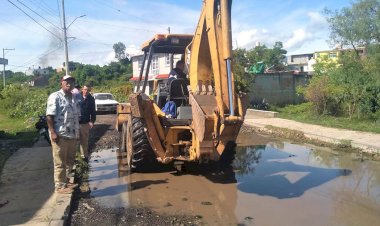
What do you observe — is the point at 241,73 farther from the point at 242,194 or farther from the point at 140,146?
the point at 242,194

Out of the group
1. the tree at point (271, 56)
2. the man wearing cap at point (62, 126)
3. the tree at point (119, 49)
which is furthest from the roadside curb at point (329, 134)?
the tree at point (119, 49)

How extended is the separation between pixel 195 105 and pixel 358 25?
44.5ft

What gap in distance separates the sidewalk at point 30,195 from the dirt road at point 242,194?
1.20 ft

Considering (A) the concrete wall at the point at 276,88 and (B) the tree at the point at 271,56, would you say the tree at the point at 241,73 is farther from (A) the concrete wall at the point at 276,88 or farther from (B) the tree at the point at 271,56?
(B) the tree at the point at 271,56

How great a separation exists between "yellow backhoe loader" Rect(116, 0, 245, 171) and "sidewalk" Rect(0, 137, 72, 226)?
1.82 meters

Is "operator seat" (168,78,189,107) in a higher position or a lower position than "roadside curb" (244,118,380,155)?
higher

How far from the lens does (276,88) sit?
1081 inches

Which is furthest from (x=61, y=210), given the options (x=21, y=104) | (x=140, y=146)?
(x=21, y=104)

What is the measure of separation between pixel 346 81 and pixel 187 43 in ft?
39.7

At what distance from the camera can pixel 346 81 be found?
60.8ft

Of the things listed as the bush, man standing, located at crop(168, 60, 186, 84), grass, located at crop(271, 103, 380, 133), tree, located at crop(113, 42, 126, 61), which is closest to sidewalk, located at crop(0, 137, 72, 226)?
man standing, located at crop(168, 60, 186, 84)

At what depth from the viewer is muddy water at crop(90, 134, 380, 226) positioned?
5.92m

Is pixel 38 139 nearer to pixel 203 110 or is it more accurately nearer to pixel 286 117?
pixel 203 110

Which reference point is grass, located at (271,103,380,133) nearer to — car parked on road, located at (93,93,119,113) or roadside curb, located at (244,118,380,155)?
roadside curb, located at (244,118,380,155)
